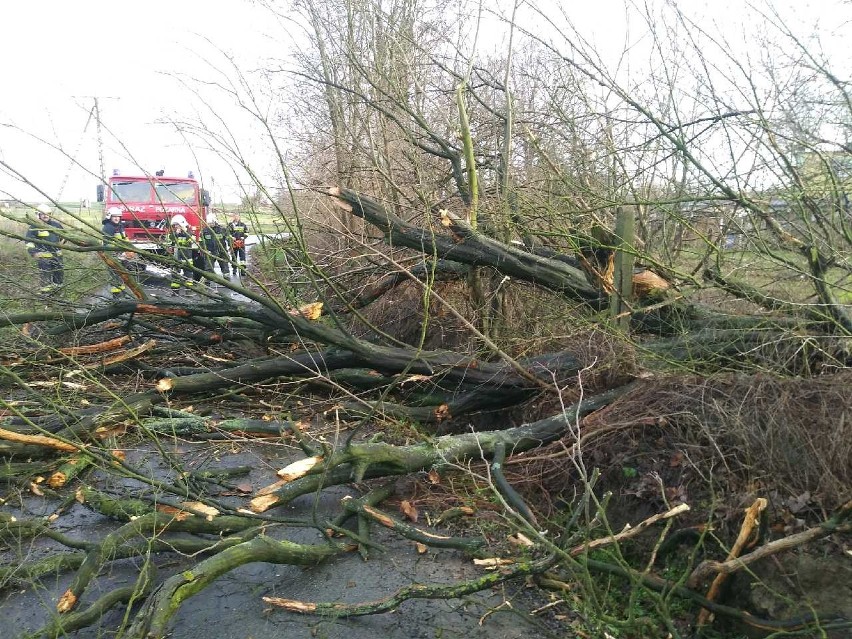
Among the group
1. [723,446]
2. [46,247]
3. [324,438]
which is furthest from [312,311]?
[723,446]

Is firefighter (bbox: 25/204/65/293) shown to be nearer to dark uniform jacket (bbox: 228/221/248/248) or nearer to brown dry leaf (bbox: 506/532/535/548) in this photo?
dark uniform jacket (bbox: 228/221/248/248)

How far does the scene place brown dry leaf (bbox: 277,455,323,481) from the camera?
4.13 metres

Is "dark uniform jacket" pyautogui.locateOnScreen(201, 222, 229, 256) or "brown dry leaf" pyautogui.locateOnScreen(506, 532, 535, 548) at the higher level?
"dark uniform jacket" pyautogui.locateOnScreen(201, 222, 229, 256)

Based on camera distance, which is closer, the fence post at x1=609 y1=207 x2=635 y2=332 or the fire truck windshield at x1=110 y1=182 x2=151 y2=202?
the fence post at x1=609 y1=207 x2=635 y2=332

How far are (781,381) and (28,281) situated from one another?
6829 millimetres

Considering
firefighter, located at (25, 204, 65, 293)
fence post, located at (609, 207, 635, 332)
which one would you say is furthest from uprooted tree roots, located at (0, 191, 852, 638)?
firefighter, located at (25, 204, 65, 293)

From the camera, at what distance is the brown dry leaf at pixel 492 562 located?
164 inches

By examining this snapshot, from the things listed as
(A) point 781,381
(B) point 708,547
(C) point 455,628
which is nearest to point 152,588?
(C) point 455,628

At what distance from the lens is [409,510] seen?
498 cm

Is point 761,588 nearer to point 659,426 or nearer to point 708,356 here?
point 659,426

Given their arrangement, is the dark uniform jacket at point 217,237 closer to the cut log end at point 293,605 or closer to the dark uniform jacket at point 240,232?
the dark uniform jacket at point 240,232

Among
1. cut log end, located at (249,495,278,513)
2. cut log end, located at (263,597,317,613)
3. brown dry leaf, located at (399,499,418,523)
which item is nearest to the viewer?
cut log end, located at (263,597,317,613)

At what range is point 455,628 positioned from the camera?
3.79 meters

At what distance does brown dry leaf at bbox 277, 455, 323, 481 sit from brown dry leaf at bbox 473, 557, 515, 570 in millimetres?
1098
